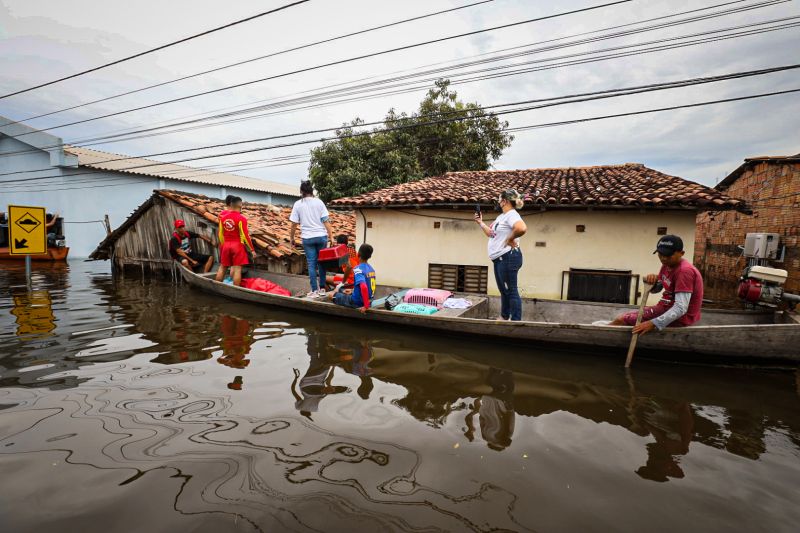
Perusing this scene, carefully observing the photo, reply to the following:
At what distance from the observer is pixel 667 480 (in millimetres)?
2600

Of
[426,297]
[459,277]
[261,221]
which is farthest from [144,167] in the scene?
[426,297]

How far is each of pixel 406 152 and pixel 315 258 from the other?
1237cm

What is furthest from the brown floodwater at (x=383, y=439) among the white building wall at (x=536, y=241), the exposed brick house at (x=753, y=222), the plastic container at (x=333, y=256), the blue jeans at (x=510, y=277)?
the exposed brick house at (x=753, y=222)

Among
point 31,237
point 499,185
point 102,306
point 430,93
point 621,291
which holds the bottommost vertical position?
point 102,306

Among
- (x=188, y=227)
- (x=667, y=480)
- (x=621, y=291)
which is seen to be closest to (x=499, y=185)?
(x=621, y=291)

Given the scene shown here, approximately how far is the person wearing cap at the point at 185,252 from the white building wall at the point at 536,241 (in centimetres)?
521

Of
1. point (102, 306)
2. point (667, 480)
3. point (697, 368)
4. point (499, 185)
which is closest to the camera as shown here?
point (667, 480)

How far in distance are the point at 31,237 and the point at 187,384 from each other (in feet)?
23.2

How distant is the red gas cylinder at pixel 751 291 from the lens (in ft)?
18.9

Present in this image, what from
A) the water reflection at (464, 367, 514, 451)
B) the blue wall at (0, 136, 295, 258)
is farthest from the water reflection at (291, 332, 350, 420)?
the blue wall at (0, 136, 295, 258)

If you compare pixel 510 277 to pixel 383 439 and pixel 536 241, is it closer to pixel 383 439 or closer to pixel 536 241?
pixel 383 439

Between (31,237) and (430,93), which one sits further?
(430,93)

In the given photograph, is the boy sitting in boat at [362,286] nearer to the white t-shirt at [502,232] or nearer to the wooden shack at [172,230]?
the white t-shirt at [502,232]

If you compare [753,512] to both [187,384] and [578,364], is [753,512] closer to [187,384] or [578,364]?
[578,364]
